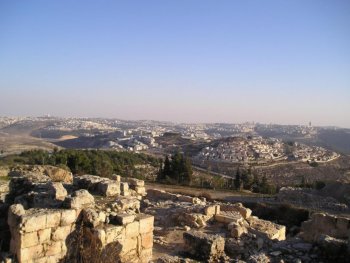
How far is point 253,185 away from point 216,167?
83.7 feet

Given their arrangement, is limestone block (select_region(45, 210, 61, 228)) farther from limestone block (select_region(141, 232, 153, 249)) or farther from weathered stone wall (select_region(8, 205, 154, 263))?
limestone block (select_region(141, 232, 153, 249))

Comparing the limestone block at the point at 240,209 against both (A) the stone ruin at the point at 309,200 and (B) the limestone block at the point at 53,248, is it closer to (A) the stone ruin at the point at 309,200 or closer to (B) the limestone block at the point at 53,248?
(A) the stone ruin at the point at 309,200

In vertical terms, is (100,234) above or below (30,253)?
above

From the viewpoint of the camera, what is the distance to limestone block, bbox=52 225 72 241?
8.03 m

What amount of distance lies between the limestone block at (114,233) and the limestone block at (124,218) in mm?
143

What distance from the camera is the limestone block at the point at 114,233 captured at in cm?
831

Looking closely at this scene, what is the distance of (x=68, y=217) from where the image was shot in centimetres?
831

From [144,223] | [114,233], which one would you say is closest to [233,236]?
[144,223]

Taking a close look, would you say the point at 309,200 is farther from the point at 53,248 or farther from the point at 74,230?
the point at 53,248

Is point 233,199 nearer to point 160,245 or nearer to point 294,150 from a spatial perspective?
point 160,245

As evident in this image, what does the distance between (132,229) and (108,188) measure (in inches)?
106

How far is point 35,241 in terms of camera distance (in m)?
7.67

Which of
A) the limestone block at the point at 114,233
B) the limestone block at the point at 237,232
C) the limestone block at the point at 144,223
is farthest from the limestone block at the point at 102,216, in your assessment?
the limestone block at the point at 237,232

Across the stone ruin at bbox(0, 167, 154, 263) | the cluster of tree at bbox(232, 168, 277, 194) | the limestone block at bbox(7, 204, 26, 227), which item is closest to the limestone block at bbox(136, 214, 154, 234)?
the stone ruin at bbox(0, 167, 154, 263)
